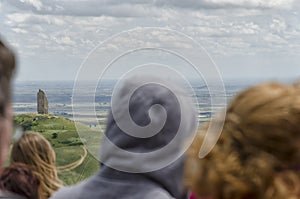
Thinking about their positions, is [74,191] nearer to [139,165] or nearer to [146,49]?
[139,165]

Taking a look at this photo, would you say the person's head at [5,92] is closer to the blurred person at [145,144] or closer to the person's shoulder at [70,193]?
the blurred person at [145,144]

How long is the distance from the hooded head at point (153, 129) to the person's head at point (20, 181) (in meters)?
1.37

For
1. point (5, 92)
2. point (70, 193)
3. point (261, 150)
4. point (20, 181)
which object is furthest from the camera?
point (20, 181)

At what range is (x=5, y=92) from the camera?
207cm

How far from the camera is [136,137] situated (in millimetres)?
3125

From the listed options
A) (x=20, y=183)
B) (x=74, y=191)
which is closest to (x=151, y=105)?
(x=74, y=191)

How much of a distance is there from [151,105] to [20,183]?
1594 millimetres

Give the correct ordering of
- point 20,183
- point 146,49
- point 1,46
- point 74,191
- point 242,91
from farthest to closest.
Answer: point 20,183 → point 74,191 → point 146,49 → point 242,91 → point 1,46

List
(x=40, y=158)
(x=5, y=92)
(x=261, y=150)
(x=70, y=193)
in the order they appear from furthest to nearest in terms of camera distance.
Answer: (x=40, y=158) → (x=70, y=193) → (x=261, y=150) → (x=5, y=92)

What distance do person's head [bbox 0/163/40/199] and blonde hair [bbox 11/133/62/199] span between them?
2.9 inches

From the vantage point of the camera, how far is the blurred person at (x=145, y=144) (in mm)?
3135

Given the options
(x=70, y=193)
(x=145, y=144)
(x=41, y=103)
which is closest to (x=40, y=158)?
(x=70, y=193)

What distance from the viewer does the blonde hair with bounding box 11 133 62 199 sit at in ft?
15.5

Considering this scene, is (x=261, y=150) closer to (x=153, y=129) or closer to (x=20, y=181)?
(x=153, y=129)
